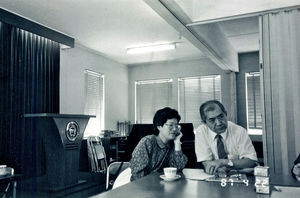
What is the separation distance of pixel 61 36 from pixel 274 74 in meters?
4.13

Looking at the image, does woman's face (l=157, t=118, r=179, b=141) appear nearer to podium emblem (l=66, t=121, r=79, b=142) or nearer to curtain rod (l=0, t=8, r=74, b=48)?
podium emblem (l=66, t=121, r=79, b=142)

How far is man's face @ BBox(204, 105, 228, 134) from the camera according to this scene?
256cm

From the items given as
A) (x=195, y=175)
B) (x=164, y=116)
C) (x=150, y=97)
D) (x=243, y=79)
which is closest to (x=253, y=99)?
(x=243, y=79)

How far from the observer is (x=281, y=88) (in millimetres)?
3396

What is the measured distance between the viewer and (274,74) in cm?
345

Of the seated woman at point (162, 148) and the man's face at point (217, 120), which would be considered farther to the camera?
the man's face at point (217, 120)

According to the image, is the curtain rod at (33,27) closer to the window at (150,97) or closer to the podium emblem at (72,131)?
the podium emblem at (72,131)

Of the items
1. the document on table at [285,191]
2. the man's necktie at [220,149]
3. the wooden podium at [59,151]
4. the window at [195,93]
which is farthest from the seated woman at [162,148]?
the window at [195,93]

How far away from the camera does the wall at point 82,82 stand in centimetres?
627

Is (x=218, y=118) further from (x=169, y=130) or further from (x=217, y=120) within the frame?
(x=169, y=130)

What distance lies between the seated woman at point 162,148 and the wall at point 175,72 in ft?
18.1

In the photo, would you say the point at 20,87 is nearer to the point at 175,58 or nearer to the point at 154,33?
the point at 154,33

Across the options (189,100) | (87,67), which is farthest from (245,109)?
(87,67)

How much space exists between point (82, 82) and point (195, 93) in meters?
Answer: 3.23
